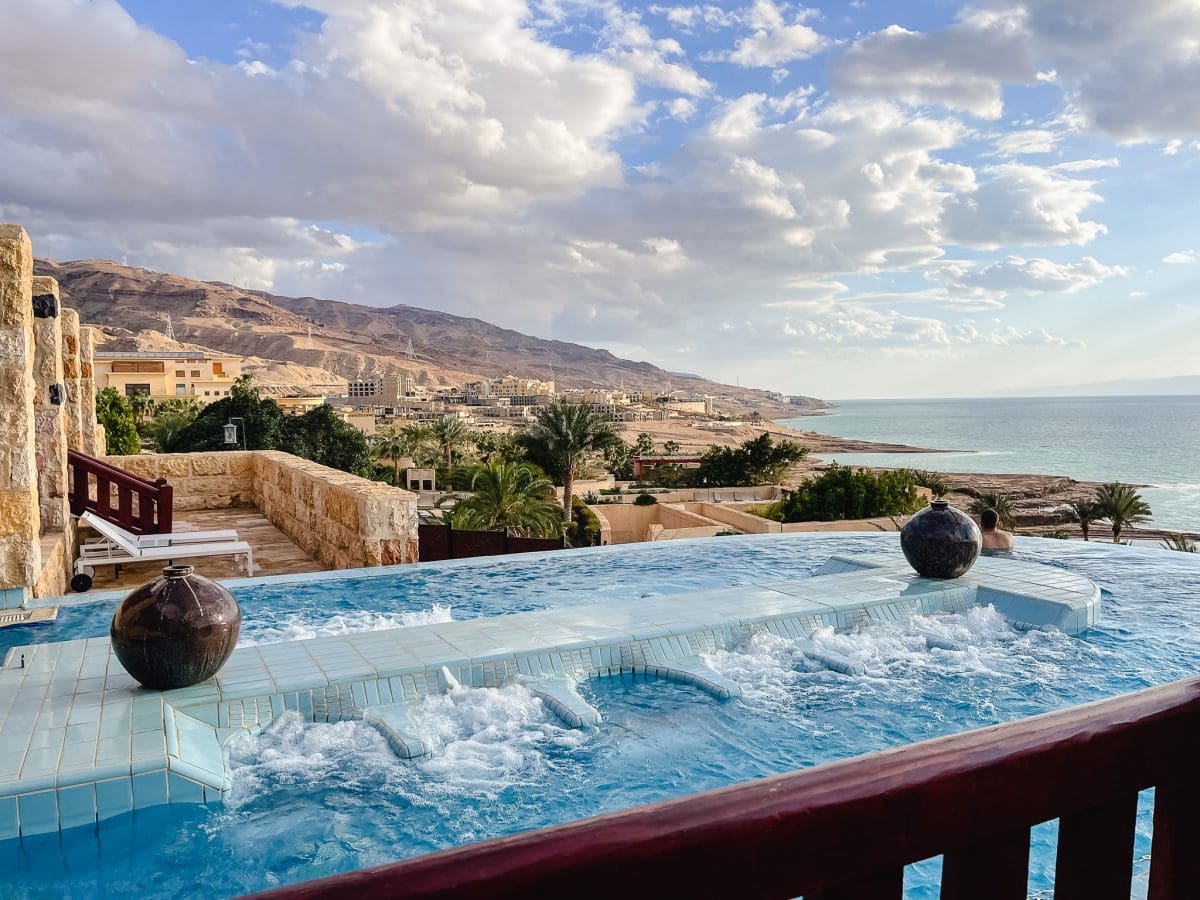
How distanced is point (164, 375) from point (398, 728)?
102 m

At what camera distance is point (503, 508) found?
1927 cm

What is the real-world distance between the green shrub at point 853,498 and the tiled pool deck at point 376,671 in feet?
70.3

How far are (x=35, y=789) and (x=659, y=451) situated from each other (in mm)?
98587

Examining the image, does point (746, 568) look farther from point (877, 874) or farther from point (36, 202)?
Result: point (36, 202)

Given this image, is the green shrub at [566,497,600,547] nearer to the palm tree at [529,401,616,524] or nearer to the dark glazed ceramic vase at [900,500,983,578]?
the palm tree at [529,401,616,524]

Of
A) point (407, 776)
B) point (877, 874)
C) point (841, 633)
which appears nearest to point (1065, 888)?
point (877, 874)

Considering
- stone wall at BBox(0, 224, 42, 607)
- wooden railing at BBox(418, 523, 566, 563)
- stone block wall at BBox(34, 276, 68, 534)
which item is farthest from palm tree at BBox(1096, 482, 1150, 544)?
stone wall at BBox(0, 224, 42, 607)

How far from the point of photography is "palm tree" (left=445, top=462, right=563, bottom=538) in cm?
1923

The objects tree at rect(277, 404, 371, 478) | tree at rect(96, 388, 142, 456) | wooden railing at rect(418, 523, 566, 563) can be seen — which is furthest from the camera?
tree at rect(277, 404, 371, 478)

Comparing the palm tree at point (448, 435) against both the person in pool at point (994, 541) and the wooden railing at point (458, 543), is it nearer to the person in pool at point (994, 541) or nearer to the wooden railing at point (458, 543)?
the wooden railing at point (458, 543)

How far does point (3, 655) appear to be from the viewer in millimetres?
6727

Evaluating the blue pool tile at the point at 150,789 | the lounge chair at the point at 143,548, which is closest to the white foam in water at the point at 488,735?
the blue pool tile at the point at 150,789

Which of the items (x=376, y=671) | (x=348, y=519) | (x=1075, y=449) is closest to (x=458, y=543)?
(x=348, y=519)

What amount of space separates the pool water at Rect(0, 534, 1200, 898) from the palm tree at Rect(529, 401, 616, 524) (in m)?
20.2
